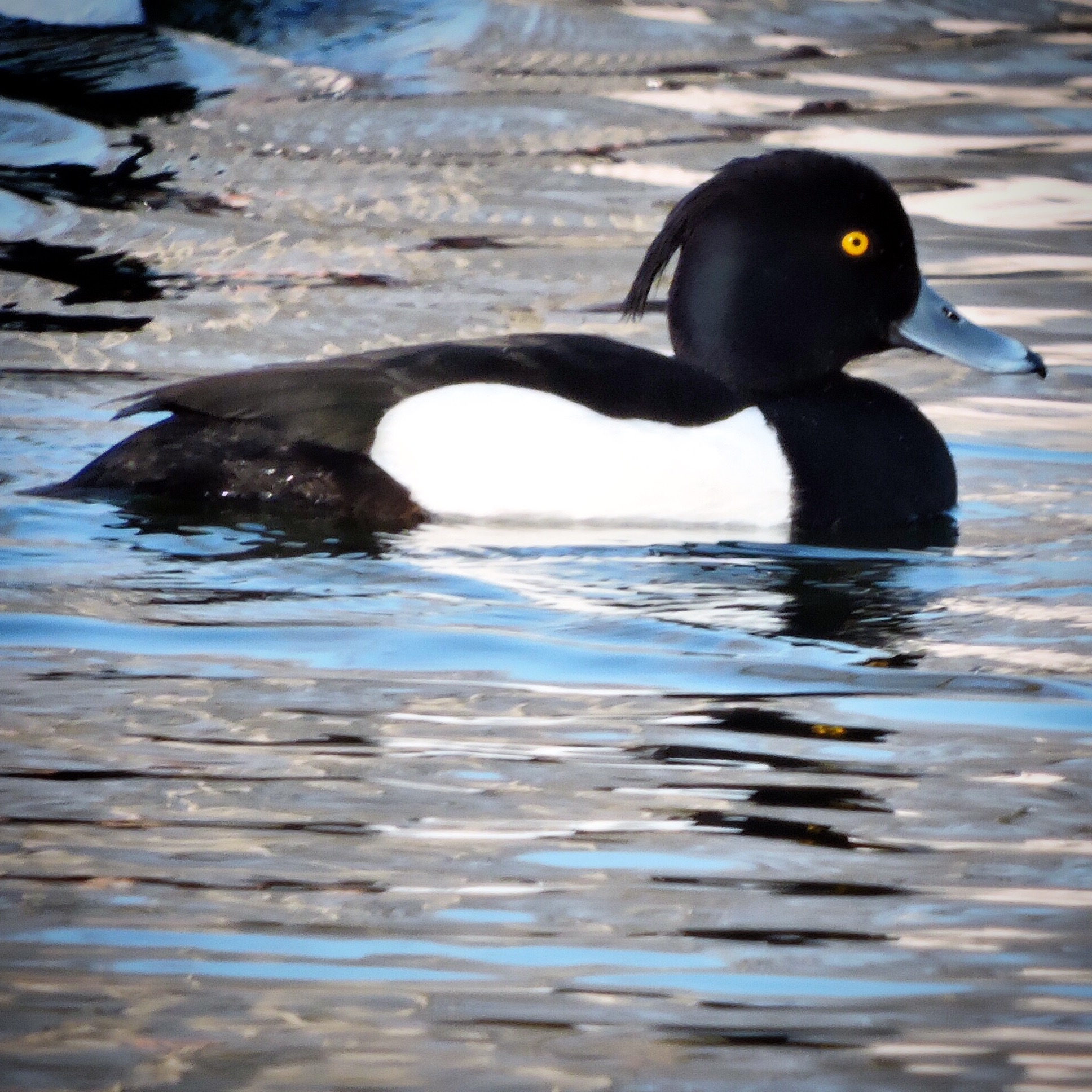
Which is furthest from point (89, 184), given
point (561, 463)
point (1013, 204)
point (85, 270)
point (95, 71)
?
point (561, 463)

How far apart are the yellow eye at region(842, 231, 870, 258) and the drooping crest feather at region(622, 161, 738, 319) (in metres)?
0.38

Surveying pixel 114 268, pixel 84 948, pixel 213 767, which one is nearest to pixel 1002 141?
pixel 114 268

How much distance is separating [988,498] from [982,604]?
1.41 meters

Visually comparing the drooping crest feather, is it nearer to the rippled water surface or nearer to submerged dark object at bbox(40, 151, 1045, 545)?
submerged dark object at bbox(40, 151, 1045, 545)

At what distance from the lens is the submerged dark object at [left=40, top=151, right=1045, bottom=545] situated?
209 inches

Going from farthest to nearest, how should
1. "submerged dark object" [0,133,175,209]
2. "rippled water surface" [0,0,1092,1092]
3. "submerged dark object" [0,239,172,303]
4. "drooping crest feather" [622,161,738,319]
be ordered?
"submerged dark object" [0,133,175,209] → "submerged dark object" [0,239,172,303] → "drooping crest feather" [622,161,738,319] → "rippled water surface" [0,0,1092,1092]

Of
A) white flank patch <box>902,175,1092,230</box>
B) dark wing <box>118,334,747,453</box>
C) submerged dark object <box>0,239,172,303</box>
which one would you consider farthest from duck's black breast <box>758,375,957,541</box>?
white flank patch <box>902,175,1092,230</box>

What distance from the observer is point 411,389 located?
5293 mm

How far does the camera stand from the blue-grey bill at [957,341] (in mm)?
6031

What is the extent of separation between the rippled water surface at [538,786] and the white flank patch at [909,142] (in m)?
3.02

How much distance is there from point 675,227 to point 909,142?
623 cm

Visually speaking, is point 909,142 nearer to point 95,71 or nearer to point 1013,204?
point 1013,204

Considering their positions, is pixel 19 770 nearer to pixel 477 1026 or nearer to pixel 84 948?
pixel 84 948

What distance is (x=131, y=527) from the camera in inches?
207
